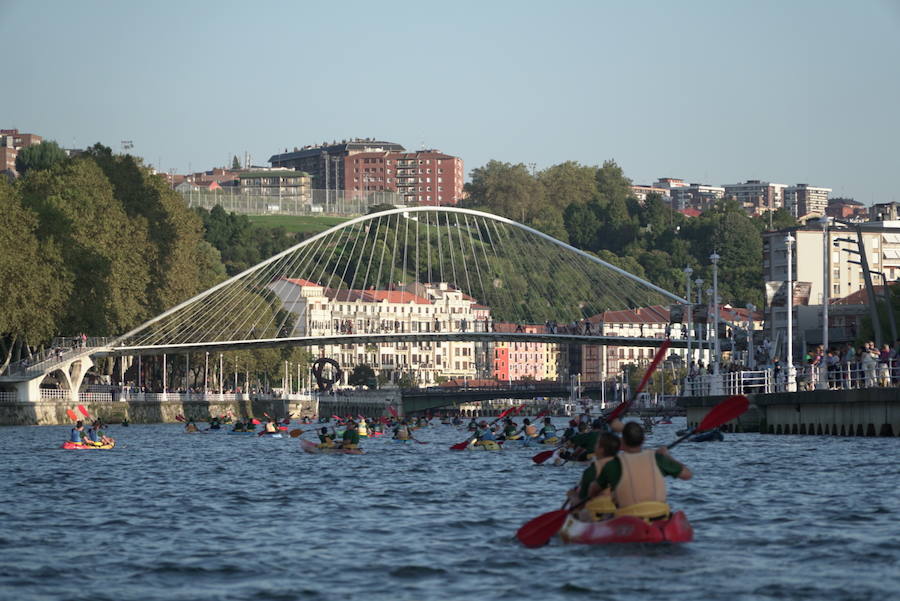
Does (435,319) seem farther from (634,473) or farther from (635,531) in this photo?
(634,473)

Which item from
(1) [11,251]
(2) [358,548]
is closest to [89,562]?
(2) [358,548]

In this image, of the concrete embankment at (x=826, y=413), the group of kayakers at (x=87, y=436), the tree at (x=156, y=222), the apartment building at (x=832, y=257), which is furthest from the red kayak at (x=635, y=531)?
the apartment building at (x=832, y=257)

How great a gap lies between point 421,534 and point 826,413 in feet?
111

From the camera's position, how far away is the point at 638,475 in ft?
81.7

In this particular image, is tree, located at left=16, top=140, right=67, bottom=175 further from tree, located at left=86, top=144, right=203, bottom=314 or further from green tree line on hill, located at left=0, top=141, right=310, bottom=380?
tree, located at left=86, top=144, right=203, bottom=314

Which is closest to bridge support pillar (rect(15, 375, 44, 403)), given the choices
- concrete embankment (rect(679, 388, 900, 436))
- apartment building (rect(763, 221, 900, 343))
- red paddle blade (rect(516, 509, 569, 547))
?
concrete embankment (rect(679, 388, 900, 436))

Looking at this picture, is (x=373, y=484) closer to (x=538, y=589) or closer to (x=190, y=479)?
(x=190, y=479)

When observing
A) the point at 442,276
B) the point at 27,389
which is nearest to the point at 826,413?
the point at 27,389

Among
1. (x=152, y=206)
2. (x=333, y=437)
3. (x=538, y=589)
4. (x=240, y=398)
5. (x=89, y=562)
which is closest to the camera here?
(x=538, y=589)

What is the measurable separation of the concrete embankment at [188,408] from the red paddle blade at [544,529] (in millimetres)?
72601

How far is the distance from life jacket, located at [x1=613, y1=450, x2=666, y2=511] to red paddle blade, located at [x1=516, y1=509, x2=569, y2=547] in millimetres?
1932

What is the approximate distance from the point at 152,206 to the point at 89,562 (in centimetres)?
9489

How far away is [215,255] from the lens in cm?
19412

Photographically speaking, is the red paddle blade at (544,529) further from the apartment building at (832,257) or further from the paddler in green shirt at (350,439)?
the apartment building at (832,257)
